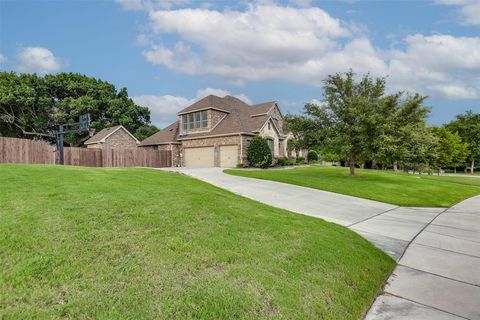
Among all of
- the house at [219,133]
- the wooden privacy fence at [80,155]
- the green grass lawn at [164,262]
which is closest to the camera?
the green grass lawn at [164,262]

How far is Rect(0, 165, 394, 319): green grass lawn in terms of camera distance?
9.48 feet

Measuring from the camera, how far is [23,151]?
16.6 meters

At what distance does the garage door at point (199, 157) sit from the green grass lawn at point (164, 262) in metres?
22.0

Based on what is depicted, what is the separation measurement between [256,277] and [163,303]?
1.24 m

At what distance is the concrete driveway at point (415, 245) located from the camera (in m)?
3.86

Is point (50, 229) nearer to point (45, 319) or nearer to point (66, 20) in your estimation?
point (45, 319)

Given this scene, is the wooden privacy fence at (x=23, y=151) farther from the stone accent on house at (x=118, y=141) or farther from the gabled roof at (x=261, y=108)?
the gabled roof at (x=261, y=108)

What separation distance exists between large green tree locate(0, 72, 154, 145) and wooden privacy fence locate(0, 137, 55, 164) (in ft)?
68.4

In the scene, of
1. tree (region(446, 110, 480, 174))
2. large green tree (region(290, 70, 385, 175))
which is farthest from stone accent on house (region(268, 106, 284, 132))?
tree (region(446, 110, 480, 174))

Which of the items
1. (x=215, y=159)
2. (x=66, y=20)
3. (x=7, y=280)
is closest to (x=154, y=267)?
(x=7, y=280)

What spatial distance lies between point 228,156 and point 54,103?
26534 mm

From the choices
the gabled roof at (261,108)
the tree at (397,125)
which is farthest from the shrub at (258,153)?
the tree at (397,125)

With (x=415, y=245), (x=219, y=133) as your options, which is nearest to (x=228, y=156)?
(x=219, y=133)

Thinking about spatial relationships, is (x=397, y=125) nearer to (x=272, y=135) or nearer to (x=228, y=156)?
(x=272, y=135)
